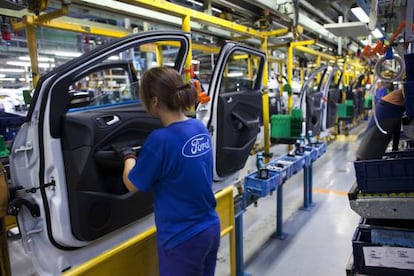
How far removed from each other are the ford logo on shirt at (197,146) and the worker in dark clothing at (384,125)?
4.28ft

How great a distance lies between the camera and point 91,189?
136 cm

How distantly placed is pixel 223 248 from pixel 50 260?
2241 millimetres

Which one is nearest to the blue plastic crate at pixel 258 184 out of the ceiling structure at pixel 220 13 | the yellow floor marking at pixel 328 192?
the ceiling structure at pixel 220 13

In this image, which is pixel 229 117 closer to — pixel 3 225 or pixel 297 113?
pixel 3 225

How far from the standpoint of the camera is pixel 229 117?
2.24 metres

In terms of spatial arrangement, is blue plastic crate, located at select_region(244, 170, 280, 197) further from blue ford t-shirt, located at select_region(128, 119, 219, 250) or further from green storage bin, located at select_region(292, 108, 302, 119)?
green storage bin, located at select_region(292, 108, 302, 119)

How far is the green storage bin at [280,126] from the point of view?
4.33m

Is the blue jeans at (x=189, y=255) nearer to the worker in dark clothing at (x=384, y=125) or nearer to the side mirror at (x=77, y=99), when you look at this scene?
the side mirror at (x=77, y=99)

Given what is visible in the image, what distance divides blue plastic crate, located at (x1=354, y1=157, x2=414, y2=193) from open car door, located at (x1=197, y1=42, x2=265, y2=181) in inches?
36.3

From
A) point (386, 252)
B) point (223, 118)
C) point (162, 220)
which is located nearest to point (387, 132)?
point (386, 252)

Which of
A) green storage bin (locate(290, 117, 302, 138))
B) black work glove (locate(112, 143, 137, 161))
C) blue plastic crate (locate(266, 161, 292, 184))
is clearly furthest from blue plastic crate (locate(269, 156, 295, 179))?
black work glove (locate(112, 143, 137, 161))

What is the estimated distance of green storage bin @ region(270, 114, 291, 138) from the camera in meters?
4.33

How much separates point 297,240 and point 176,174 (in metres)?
2.59

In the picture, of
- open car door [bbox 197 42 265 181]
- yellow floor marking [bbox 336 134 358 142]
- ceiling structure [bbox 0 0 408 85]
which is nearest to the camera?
open car door [bbox 197 42 265 181]
